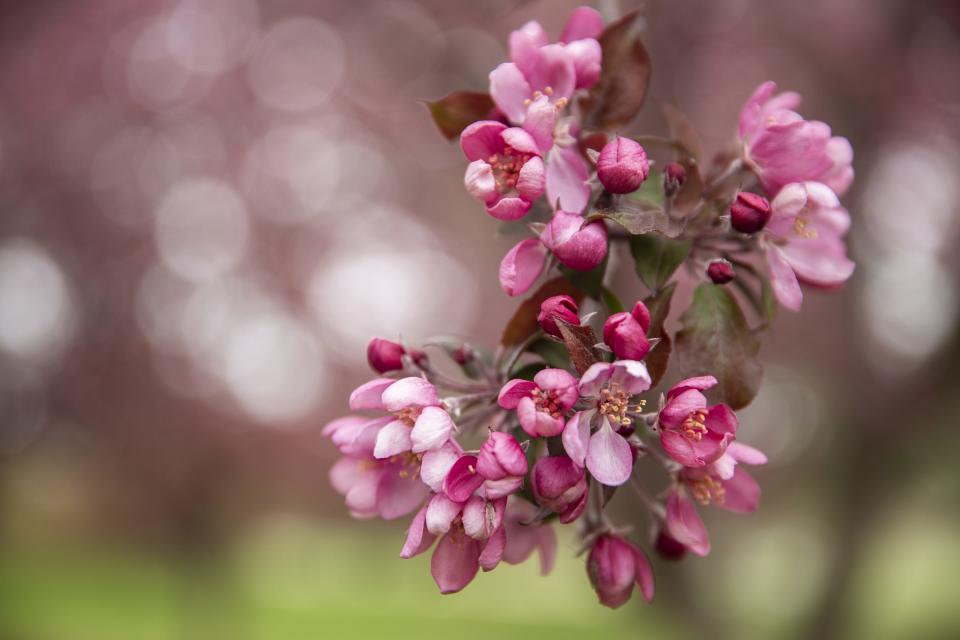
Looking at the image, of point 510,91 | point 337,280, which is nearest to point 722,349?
point 510,91

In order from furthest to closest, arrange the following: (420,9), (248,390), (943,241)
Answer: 1. (248,390)
2. (943,241)
3. (420,9)

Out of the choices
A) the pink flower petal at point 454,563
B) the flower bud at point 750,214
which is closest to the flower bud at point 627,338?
the flower bud at point 750,214

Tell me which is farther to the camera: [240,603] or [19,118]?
[240,603]

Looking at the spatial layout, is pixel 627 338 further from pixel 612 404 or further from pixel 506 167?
pixel 506 167

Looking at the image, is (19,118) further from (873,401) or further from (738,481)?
(738,481)

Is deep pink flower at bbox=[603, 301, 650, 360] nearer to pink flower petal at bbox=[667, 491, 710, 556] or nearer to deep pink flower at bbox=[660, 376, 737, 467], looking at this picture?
deep pink flower at bbox=[660, 376, 737, 467]

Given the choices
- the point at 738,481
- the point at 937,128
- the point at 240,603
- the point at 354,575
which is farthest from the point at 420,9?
the point at 354,575

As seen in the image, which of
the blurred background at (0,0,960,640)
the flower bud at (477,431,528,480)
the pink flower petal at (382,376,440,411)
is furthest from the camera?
the blurred background at (0,0,960,640)

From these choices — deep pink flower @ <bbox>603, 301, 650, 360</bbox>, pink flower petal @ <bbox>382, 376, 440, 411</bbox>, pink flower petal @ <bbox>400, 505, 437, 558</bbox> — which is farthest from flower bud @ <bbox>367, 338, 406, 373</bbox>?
deep pink flower @ <bbox>603, 301, 650, 360</bbox>

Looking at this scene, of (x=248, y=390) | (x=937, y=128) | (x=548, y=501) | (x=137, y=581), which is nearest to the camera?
(x=548, y=501)
